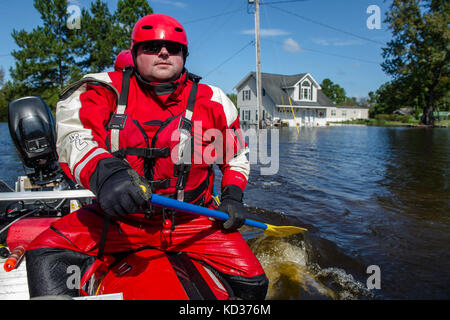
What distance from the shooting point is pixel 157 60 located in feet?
7.98

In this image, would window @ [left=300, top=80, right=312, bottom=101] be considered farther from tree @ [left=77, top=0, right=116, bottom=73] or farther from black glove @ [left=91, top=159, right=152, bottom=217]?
black glove @ [left=91, top=159, right=152, bottom=217]

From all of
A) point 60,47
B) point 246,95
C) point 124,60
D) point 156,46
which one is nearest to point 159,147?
point 156,46

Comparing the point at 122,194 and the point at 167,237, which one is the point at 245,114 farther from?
the point at 122,194

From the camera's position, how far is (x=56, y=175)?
14.0 feet

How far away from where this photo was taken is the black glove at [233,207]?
230cm

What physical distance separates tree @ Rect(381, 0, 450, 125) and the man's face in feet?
133

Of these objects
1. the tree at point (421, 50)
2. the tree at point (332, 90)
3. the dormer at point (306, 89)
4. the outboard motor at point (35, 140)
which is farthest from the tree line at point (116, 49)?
the tree at point (332, 90)

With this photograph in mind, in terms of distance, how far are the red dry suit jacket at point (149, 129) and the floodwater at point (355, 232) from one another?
5.54 ft

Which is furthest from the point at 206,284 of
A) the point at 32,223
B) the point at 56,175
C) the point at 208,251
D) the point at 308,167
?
the point at 308,167

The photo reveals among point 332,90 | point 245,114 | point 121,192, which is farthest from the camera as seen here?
point 332,90

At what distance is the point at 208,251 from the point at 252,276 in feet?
1.15

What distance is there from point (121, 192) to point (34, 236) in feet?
6.15

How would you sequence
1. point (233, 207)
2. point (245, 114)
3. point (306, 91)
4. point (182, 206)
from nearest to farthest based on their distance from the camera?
point (182, 206), point (233, 207), point (245, 114), point (306, 91)

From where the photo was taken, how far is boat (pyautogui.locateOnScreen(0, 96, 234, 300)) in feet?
6.25
